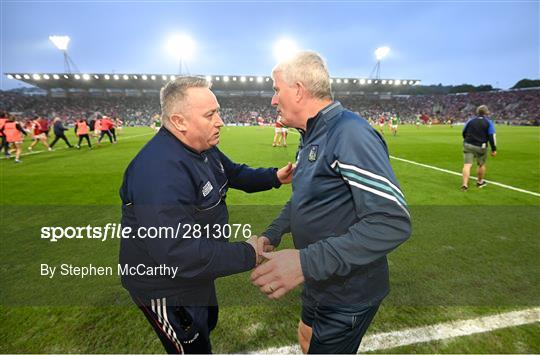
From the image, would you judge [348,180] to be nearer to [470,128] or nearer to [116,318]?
[116,318]

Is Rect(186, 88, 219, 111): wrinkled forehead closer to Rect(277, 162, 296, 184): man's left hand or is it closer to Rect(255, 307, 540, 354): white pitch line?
Rect(277, 162, 296, 184): man's left hand

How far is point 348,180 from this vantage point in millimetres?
1532

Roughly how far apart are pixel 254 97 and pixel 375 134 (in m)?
72.4

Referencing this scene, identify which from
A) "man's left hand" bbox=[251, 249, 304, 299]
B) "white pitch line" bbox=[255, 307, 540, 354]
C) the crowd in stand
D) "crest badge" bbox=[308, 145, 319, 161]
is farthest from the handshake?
the crowd in stand

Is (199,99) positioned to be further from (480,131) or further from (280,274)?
(480,131)

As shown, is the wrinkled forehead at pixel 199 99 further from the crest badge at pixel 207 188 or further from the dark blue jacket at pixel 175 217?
the crest badge at pixel 207 188

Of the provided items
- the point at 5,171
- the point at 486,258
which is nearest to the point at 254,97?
the point at 5,171

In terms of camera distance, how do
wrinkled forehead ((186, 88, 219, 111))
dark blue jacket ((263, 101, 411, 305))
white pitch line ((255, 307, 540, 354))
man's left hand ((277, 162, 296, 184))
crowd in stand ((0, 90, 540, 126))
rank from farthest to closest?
1. crowd in stand ((0, 90, 540, 126))
2. white pitch line ((255, 307, 540, 354))
3. man's left hand ((277, 162, 296, 184))
4. wrinkled forehead ((186, 88, 219, 111))
5. dark blue jacket ((263, 101, 411, 305))

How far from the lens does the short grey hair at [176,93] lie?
192 centimetres

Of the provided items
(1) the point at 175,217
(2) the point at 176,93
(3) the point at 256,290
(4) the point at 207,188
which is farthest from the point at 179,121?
(3) the point at 256,290

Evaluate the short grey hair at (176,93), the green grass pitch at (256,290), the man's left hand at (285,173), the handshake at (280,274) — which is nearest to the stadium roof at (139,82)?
the green grass pitch at (256,290)

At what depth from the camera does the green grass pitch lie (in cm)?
306

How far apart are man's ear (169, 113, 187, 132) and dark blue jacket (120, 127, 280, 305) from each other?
69 millimetres

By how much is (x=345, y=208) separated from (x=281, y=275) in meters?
0.51
